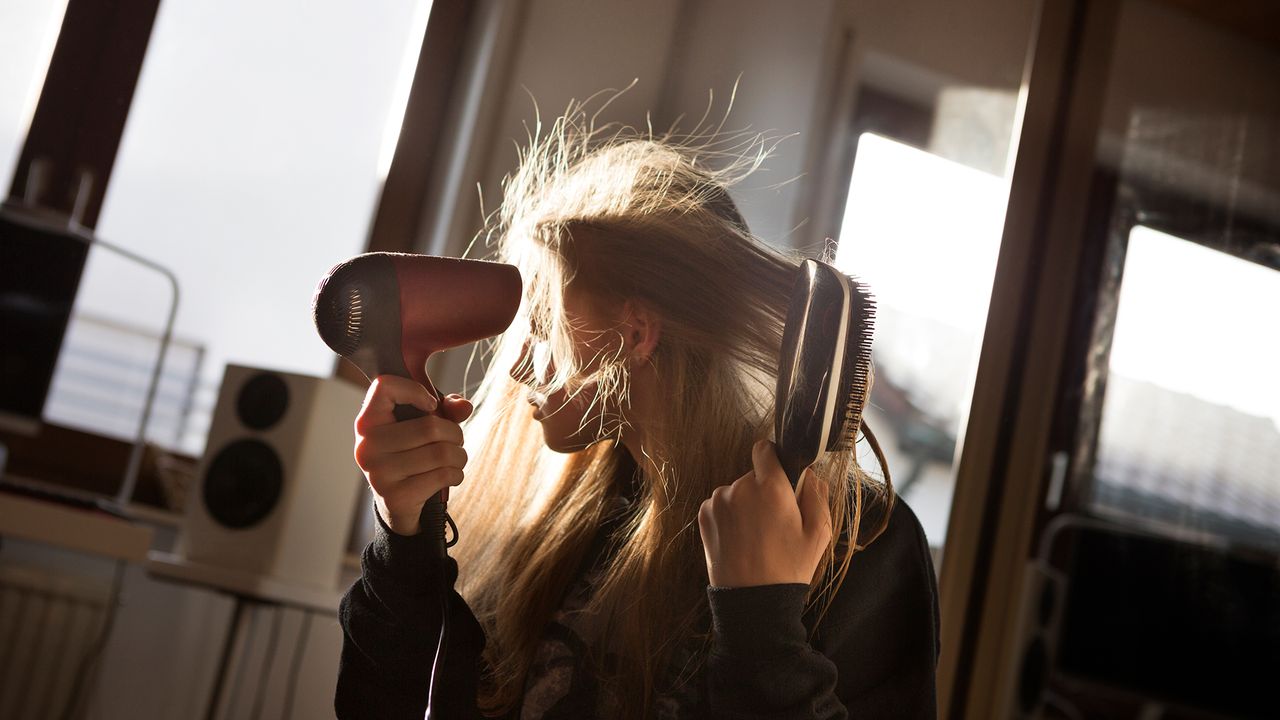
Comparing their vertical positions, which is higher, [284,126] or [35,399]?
[284,126]

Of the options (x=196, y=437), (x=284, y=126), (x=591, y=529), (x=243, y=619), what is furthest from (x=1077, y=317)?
(x=196, y=437)

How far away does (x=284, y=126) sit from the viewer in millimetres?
822

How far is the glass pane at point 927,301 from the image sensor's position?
0.80 metres

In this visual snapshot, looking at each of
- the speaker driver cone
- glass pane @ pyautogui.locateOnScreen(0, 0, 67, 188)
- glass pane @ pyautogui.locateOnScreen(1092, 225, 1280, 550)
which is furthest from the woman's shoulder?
glass pane @ pyautogui.locateOnScreen(0, 0, 67, 188)

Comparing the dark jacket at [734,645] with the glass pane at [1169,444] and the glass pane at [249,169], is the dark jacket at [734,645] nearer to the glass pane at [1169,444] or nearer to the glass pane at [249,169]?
the glass pane at [249,169]

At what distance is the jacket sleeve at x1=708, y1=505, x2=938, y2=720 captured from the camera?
1.43ft

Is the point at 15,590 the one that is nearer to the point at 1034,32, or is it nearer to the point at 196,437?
the point at 196,437

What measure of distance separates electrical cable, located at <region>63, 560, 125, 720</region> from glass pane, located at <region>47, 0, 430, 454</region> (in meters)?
0.21

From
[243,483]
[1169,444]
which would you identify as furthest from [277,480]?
[1169,444]

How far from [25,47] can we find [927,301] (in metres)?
0.83

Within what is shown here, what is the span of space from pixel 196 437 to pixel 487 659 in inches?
32.9

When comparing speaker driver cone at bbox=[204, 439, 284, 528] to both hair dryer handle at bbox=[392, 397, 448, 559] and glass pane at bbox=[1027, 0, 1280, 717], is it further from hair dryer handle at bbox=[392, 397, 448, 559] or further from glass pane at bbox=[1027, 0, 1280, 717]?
glass pane at bbox=[1027, 0, 1280, 717]

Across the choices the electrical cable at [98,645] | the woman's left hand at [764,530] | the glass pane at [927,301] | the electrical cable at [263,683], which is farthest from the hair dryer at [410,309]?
the electrical cable at [98,645]

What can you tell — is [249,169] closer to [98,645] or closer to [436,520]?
[436,520]
